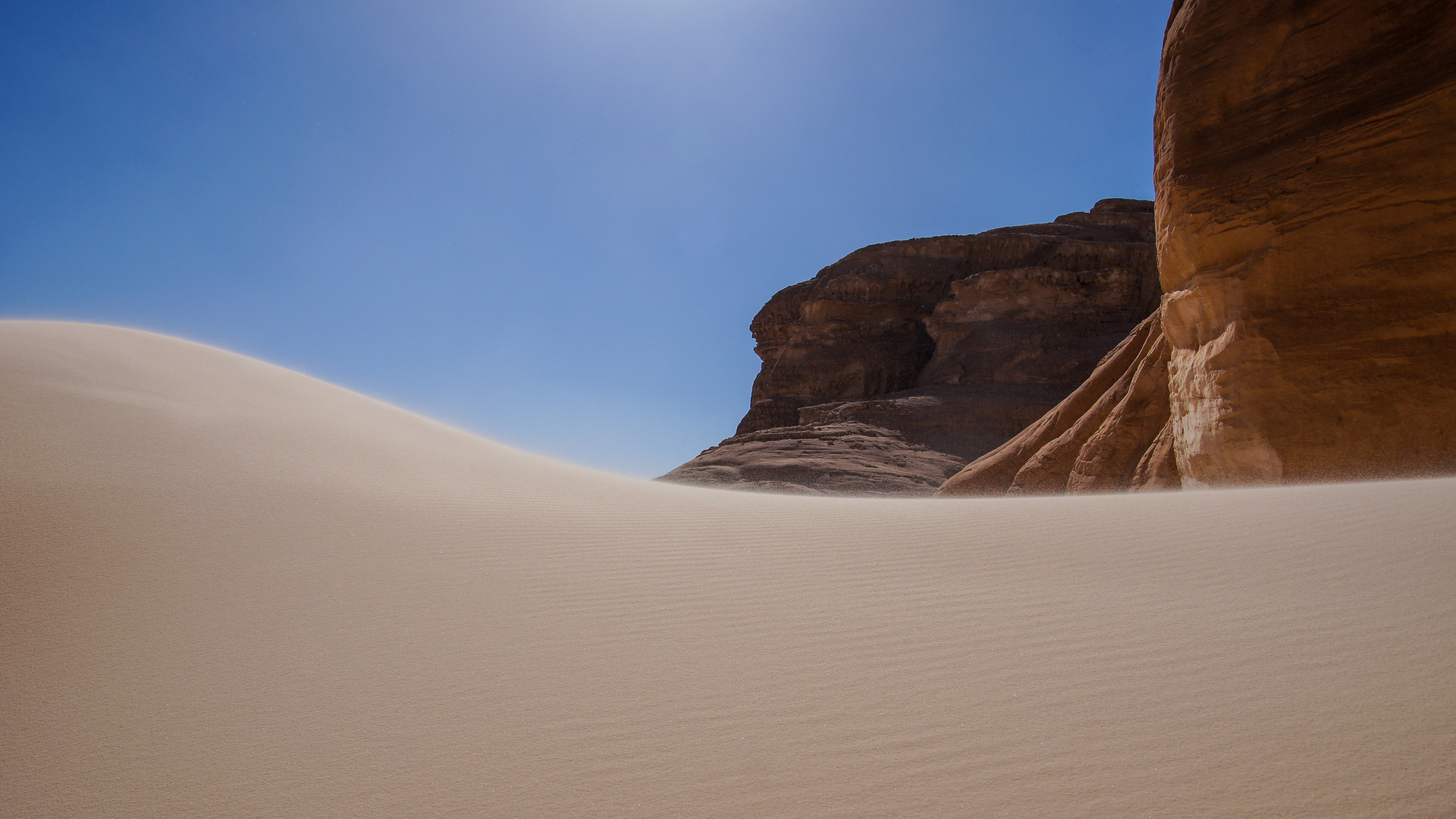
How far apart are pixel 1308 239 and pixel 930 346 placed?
33.3 metres

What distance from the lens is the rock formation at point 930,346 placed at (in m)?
29.2

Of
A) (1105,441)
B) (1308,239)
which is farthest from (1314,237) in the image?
(1105,441)

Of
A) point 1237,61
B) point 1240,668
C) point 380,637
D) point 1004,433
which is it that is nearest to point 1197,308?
point 1237,61

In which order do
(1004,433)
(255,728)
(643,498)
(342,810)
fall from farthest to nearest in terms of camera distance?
(1004,433)
(643,498)
(255,728)
(342,810)

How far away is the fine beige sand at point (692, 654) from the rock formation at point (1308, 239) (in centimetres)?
368

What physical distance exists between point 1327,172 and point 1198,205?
152 cm

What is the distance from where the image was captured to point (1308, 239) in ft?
29.1

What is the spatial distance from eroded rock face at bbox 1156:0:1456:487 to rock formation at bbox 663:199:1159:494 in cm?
1484

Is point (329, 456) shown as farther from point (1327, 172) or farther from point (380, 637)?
point (1327, 172)

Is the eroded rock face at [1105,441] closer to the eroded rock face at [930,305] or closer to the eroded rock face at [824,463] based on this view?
the eroded rock face at [824,463]

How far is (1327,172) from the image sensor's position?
8.80 metres

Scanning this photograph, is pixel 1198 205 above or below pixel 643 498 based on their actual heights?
above

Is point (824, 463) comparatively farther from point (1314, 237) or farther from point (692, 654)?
point (692, 654)

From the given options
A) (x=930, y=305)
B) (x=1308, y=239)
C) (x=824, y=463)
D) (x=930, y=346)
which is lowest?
(x=824, y=463)
